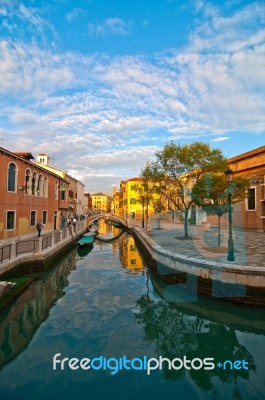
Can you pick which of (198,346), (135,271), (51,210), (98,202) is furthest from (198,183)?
(98,202)

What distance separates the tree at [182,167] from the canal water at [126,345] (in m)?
9.73

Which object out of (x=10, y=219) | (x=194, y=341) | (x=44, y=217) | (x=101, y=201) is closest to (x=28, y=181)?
(x=10, y=219)

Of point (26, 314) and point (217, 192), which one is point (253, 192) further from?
point (26, 314)

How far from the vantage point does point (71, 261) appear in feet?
58.0

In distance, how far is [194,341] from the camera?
662cm

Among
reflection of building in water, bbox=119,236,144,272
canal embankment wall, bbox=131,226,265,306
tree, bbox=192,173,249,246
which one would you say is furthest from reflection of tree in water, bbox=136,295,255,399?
reflection of building in water, bbox=119,236,144,272

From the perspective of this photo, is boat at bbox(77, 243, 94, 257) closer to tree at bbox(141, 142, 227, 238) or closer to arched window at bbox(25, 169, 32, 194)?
arched window at bbox(25, 169, 32, 194)

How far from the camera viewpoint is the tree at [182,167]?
1711 centimetres

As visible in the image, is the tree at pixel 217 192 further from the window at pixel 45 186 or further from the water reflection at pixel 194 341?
the window at pixel 45 186

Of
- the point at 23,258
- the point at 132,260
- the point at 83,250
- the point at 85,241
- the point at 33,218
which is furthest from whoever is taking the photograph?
the point at 85,241

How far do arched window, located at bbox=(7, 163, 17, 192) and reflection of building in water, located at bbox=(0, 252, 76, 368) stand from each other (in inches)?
303

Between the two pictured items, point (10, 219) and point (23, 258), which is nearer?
point (23, 258)

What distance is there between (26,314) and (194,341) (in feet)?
18.4

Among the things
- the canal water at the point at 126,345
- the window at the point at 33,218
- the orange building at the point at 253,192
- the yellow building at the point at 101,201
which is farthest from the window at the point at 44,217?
the yellow building at the point at 101,201
